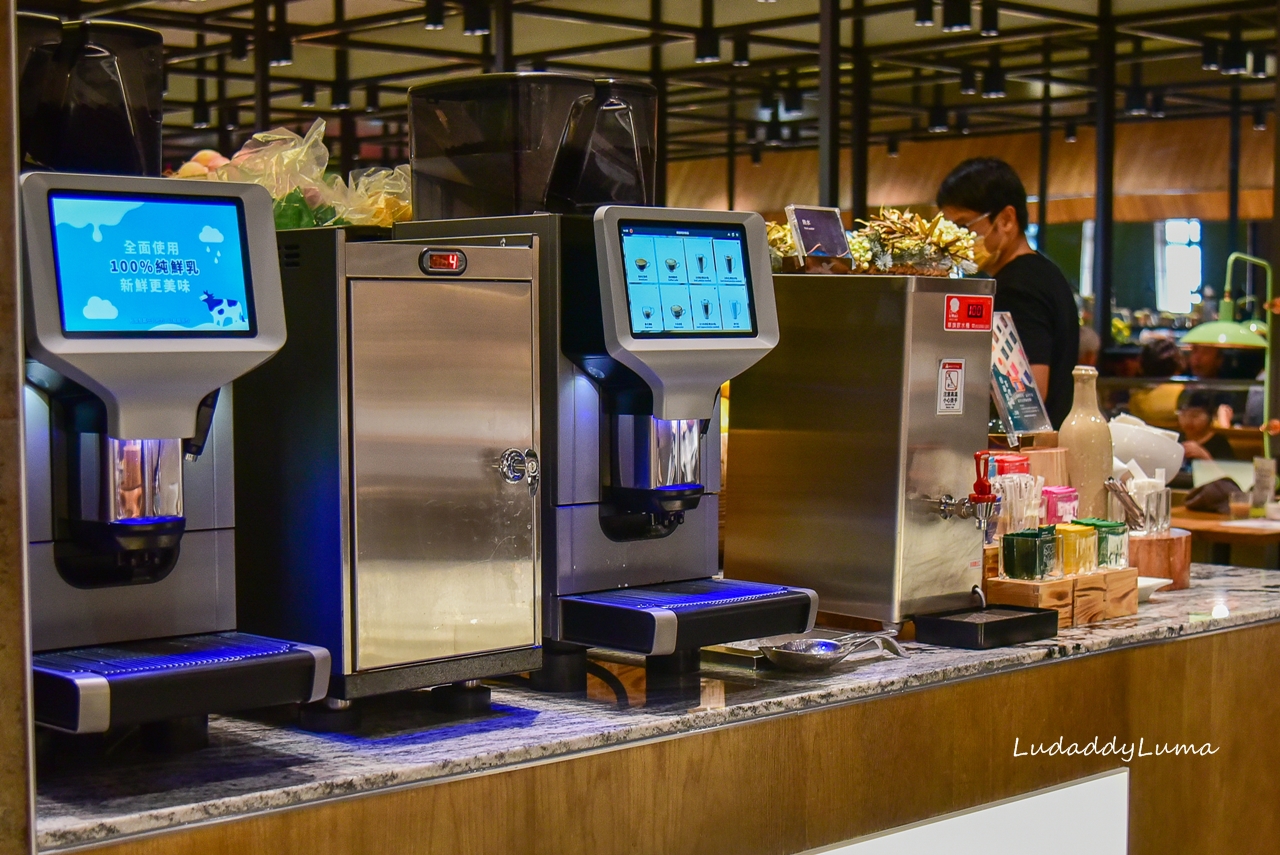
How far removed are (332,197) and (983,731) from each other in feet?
→ 3.67

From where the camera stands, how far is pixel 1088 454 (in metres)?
2.59

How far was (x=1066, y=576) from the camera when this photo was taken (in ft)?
7.63

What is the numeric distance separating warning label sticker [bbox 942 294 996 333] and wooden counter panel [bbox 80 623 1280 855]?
484 mm

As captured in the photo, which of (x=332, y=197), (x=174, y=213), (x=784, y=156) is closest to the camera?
(x=174, y=213)

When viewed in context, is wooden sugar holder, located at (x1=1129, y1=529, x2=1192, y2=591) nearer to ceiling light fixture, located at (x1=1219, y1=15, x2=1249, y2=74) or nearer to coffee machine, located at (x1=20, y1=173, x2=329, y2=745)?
coffee machine, located at (x1=20, y1=173, x2=329, y2=745)

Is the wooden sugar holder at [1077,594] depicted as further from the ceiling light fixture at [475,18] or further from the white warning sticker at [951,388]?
the ceiling light fixture at [475,18]

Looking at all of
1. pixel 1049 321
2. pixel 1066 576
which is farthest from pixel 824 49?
pixel 1066 576

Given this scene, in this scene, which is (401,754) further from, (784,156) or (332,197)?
(784,156)

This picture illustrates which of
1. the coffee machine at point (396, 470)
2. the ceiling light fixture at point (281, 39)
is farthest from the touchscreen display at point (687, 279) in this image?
the ceiling light fixture at point (281, 39)

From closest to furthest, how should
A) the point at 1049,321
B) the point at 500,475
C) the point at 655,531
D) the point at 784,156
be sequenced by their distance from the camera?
the point at 500,475, the point at 655,531, the point at 1049,321, the point at 784,156

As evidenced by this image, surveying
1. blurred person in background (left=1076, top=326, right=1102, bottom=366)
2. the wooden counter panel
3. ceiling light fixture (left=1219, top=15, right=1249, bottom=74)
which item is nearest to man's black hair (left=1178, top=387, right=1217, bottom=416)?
blurred person in background (left=1076, top=326, right=1102, bottom=366)

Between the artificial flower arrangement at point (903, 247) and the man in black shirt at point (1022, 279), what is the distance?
4.19 ft

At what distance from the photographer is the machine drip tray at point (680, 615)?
1724mm

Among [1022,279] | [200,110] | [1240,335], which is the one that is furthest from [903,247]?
[1240,335]
